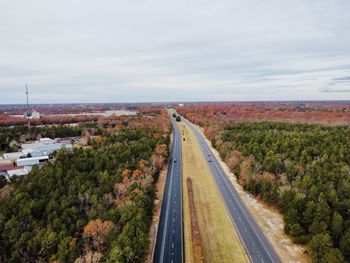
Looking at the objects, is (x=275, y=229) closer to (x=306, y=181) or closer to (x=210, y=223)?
(x=210, y=223)

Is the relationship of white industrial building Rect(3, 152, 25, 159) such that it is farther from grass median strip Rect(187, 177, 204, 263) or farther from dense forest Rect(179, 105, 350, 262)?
dense forest Rect(179, 105, 350, 262)

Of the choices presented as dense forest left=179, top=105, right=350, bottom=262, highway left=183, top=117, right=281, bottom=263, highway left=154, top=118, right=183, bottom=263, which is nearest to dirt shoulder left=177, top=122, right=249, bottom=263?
highway left=183, top=117, right=281, bottom=263

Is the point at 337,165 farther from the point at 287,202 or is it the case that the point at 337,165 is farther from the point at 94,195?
the point at 94,195

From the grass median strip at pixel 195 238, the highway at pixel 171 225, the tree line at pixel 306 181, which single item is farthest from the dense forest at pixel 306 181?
the highway at pixel 171 225

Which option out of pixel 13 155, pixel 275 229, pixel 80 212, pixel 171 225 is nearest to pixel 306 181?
pixel 275 229

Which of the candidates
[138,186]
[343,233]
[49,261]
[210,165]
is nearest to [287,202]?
[343,233]

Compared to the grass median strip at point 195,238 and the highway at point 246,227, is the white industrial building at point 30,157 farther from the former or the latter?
the highway at point 246,227
